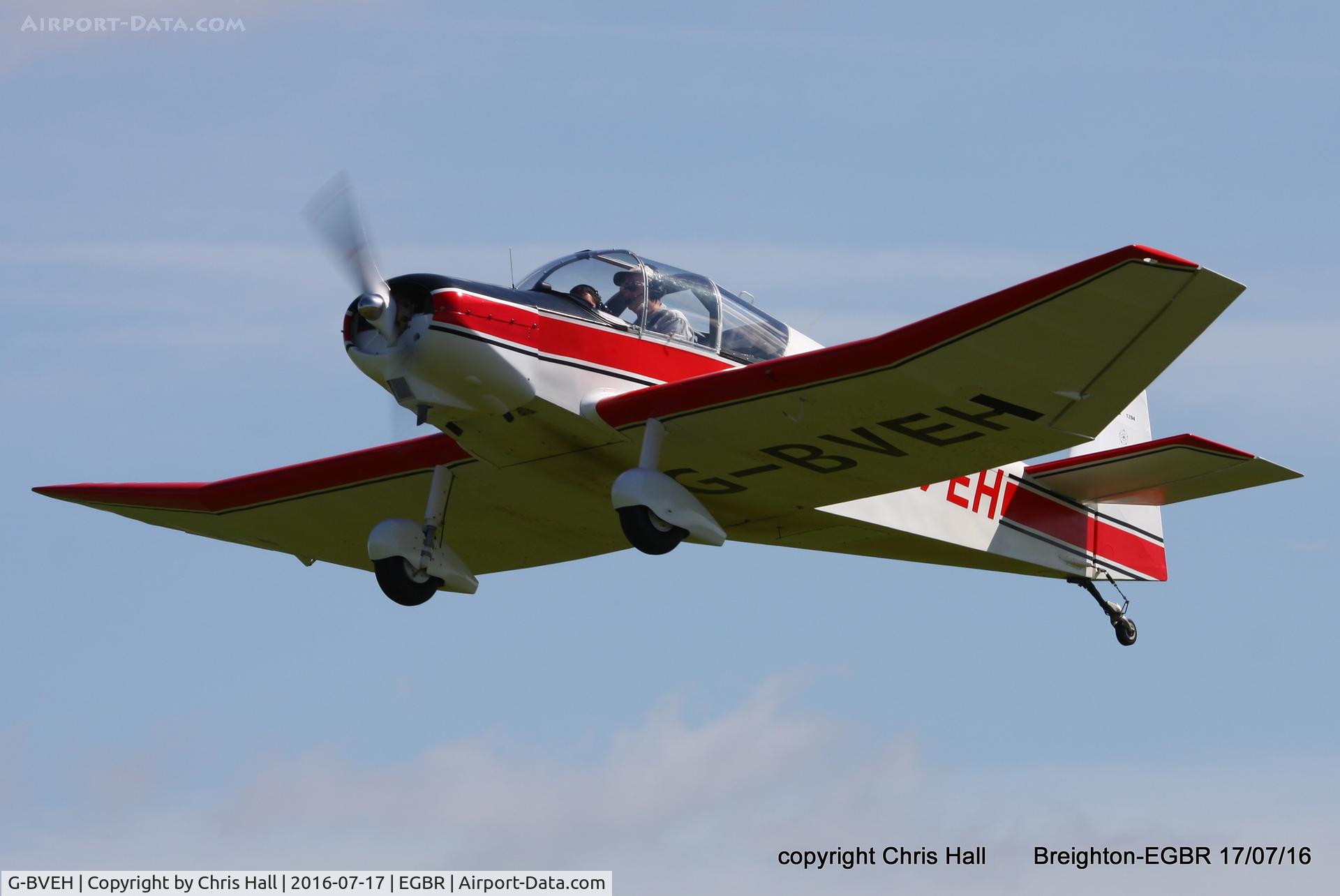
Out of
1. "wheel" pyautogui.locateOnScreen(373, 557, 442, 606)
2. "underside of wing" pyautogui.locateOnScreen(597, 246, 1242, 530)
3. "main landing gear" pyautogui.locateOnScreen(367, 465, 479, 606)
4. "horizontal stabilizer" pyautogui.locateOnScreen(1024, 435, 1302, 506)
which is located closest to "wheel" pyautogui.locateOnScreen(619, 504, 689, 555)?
"underside of wing" pyautogui.locateOnScreen(597, 246, 1242, 530)

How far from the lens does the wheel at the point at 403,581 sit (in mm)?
15906

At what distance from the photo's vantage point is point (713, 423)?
1475cm

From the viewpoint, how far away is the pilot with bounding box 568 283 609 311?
1523 cm

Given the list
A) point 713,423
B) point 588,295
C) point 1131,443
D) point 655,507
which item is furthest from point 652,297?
point 1131,443

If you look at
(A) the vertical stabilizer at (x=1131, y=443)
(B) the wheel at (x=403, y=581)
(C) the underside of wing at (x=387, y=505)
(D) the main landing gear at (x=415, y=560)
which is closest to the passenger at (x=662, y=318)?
(C) the underside of wing at (x=387, y=505)

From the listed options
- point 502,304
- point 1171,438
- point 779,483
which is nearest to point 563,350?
point 502,304

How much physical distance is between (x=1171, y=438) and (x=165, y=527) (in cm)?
952

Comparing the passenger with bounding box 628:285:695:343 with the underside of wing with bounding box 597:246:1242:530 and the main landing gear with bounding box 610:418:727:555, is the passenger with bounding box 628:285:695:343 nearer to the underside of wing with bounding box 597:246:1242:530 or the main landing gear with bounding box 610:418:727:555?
the underside of wing with bounding box 597:246:1242:530

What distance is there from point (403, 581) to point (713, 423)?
10.1 ft

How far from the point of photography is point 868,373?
14.0 meters

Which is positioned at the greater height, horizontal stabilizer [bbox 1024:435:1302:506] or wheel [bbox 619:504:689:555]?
horizontal stabilizer [bbox 1024:435:1302:506]

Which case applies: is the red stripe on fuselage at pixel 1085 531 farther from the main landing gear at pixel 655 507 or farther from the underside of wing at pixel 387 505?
the main landing gear at pixel 655 507

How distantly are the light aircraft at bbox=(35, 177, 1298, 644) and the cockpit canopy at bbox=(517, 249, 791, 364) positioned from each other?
0.02m

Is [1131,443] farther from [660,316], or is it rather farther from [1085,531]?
[660,316]
